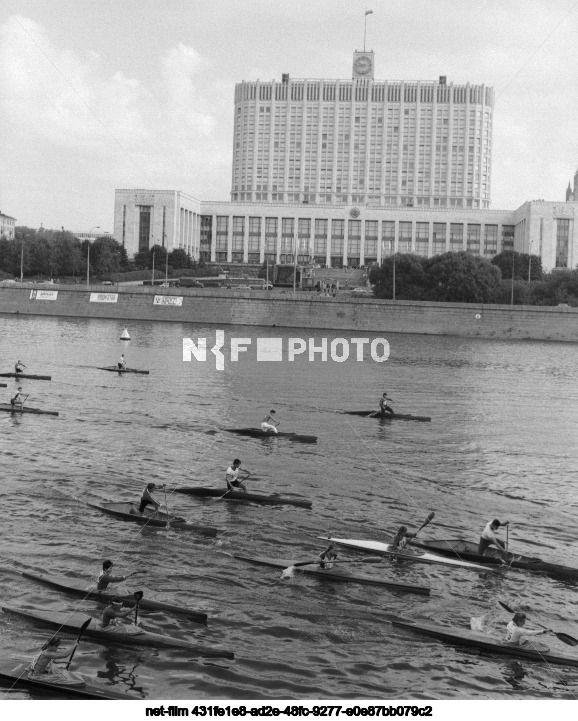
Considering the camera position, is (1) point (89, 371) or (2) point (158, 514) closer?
(2) point (158, 514)

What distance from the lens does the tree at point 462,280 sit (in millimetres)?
123062

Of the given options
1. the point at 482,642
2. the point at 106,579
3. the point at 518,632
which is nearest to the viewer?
the point at 518,632

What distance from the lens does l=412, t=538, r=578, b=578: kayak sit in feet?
80.7

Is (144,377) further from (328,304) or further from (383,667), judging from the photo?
(328,304)

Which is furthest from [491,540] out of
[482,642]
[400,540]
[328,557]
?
[482,642]

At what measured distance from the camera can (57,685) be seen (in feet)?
55.3

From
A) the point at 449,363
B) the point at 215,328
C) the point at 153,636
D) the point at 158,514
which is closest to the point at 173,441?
the point at 158,514

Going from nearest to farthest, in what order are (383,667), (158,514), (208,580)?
(383,667)
(208,580)
(158,514)

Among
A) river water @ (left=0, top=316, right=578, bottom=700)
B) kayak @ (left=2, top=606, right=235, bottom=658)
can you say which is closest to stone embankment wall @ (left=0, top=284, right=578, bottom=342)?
river water @ (left=0, top=316, right=578, bottom=700)

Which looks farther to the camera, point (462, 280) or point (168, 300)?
point (168, 300)

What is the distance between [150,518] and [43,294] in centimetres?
10340

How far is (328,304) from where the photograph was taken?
11988cm

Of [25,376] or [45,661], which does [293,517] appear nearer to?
[45,661]

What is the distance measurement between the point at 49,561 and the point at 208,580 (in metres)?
4.52
